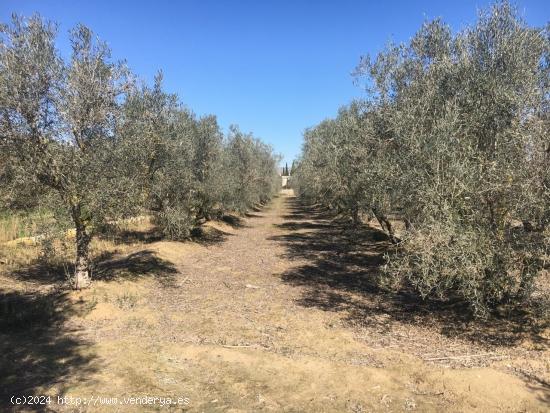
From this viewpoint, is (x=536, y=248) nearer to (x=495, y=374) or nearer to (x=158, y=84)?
(x=495, y=374)

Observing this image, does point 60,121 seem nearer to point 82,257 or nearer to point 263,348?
point 82,257

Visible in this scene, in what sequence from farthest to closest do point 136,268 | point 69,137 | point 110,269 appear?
point 136,268
point 110,269
point 69,137

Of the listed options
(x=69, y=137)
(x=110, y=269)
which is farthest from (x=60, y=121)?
(x=110, y=269)

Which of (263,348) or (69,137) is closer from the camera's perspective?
(263,348)

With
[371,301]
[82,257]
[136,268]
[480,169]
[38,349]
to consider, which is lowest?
[371,301]

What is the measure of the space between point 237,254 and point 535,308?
14.1m

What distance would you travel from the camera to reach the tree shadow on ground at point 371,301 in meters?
9.49

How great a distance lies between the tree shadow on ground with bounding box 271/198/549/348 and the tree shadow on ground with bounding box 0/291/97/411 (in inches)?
246

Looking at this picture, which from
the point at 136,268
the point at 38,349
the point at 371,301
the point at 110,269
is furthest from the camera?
the point at 136,268

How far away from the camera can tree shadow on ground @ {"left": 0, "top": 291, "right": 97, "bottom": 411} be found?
274 inches

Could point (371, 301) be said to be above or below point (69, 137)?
below

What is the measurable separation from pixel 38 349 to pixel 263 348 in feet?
14.9

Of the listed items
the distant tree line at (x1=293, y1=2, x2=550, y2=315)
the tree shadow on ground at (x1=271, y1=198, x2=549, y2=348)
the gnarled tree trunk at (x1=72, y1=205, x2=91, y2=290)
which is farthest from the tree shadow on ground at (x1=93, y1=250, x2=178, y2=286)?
the distant tree line at (x1=293, y1=2, x2=550, y2=315)

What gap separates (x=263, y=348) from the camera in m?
9.07
